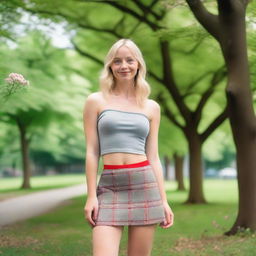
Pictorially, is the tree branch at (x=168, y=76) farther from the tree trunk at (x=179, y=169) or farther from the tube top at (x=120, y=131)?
the tube top at (x=120, y=131)

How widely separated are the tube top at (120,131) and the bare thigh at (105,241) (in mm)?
495

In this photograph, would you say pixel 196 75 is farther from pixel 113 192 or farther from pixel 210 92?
pixel 113 192

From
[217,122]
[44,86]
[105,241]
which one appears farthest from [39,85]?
[105,241]

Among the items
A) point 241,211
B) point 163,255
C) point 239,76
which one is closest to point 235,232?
point 241,211

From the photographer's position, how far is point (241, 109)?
9836 mm

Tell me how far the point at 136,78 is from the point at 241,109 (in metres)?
6.52

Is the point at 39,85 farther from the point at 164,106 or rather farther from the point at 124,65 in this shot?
the point at 124,65

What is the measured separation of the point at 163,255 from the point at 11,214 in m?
9.39

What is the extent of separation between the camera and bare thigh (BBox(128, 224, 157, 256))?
3512 mm

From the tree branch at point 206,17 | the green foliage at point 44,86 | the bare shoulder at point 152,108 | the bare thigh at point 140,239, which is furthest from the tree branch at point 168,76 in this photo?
the bare thigh at point 140,239

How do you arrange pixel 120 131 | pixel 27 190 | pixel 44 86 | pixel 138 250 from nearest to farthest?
pixel 120 131
pixel 138 250
pixel 44 86
pixel 27 190

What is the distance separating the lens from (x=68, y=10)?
18484 millimetres

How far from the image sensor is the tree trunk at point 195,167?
20812 millimetres

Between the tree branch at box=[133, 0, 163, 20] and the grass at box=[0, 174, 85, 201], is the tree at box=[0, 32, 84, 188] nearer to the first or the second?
the grass at box=[0, 174, 85, 201]
